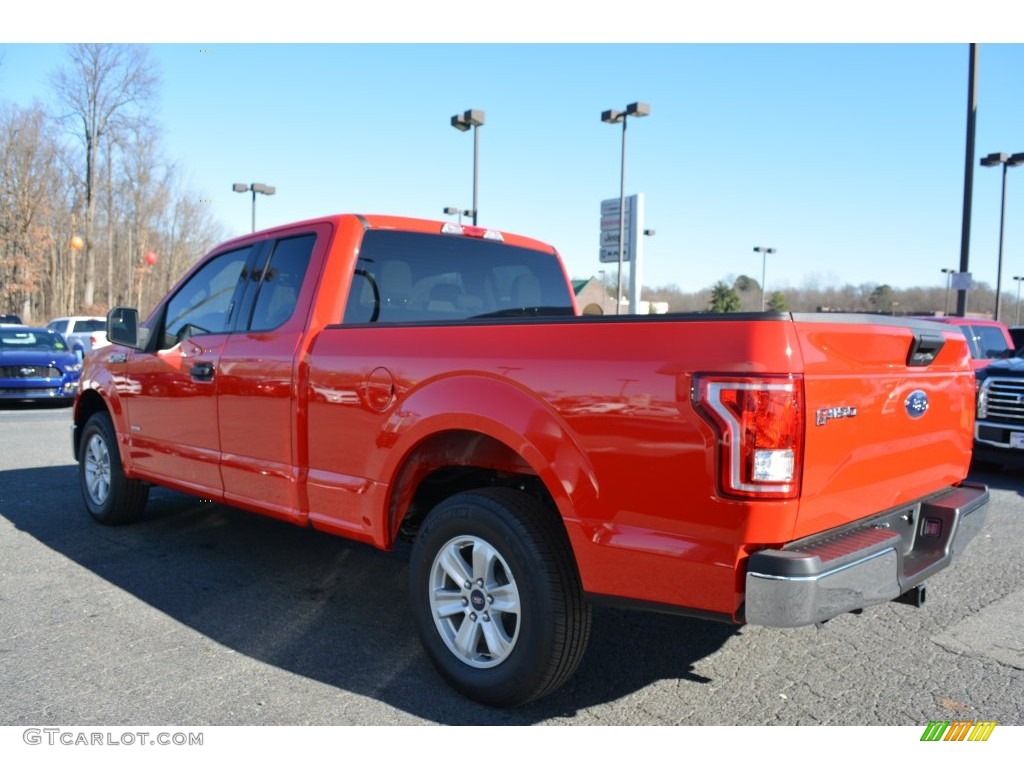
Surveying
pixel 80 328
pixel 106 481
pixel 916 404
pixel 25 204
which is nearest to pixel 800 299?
pixel 916 404

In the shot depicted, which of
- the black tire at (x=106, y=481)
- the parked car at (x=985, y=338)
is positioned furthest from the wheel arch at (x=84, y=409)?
the parked car at (x=985, y=338)

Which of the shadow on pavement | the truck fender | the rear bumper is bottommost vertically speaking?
the shadow on pavement

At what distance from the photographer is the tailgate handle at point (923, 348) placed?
9.93 feet

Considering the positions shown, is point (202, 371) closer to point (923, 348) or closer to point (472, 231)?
point (472, 231)

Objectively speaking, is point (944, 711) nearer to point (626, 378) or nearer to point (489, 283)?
point (626, 378)

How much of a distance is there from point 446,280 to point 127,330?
225 cm

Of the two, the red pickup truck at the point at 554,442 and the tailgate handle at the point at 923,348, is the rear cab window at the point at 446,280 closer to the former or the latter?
the red pickup truck at the point at 554,442

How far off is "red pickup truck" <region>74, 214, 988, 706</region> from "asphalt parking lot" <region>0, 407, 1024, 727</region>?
451 mm

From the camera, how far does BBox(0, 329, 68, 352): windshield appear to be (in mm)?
15141

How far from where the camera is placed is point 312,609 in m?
4.17

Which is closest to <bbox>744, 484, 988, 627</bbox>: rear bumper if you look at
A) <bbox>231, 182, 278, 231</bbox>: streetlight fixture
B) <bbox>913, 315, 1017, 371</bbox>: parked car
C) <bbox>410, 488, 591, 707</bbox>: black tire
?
<bbox>410, 488, 591, 707</bbox>: black tire

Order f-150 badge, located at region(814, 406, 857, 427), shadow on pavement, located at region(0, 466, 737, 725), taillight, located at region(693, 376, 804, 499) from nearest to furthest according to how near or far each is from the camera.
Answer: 1. taillight, located at region(693, 376, 804, 499)
2. f-150 badge, located at region(814, 406, 857, 427)
3. shadow on pavement, located at region(0, 466, 737, 725)

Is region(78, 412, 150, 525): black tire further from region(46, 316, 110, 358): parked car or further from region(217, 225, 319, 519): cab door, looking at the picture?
region(46, 316, 110, 358): parked car
